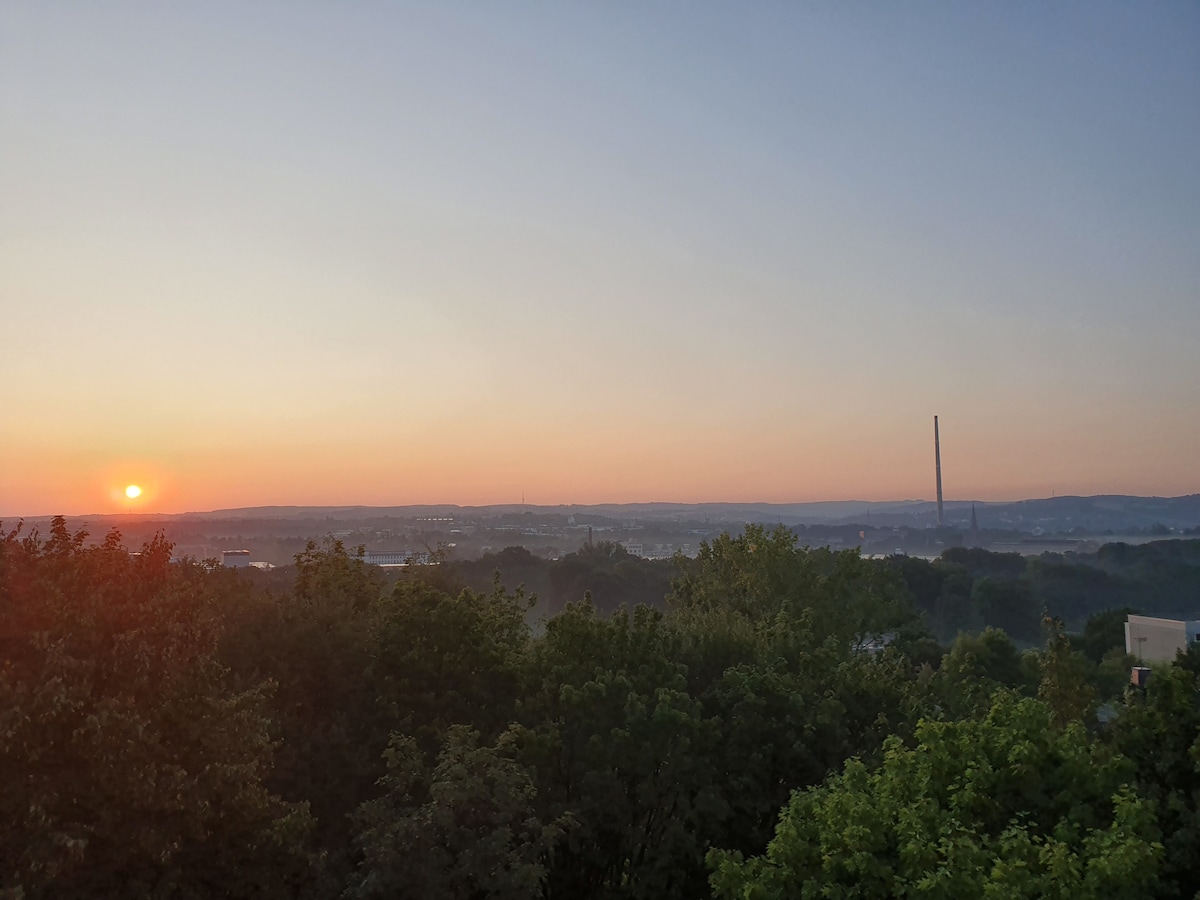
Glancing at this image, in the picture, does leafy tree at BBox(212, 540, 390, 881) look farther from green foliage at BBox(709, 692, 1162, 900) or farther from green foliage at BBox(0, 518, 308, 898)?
green foliage at BBox(709, 692, 1162, 900)

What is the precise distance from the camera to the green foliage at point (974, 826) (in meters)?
9.65

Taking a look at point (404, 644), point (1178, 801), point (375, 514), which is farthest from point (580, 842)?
point (375, 514)

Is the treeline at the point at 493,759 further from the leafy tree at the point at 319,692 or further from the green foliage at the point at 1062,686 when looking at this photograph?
the green foliage at the point at 1062,686

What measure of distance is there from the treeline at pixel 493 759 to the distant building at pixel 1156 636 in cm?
4430

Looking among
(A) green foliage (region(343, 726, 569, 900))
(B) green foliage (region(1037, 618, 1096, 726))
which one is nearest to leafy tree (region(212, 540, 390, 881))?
(A) green foliage (region(343, 726, 569, 900))

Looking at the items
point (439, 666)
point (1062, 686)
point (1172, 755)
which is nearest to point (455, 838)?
point (439, 666)

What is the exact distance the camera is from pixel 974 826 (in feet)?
36.7

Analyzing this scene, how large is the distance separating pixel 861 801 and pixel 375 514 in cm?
14130

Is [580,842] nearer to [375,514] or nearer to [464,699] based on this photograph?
[464,699]

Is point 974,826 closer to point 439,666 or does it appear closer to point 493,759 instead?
point 493,759

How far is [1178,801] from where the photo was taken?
1256 cm

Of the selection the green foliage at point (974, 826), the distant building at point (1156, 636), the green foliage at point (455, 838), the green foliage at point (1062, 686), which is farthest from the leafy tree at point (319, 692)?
the distant building at point (1156, 636)

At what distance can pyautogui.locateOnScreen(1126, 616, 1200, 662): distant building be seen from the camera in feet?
183

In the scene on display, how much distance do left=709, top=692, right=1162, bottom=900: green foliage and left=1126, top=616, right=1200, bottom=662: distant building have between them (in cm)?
4995
